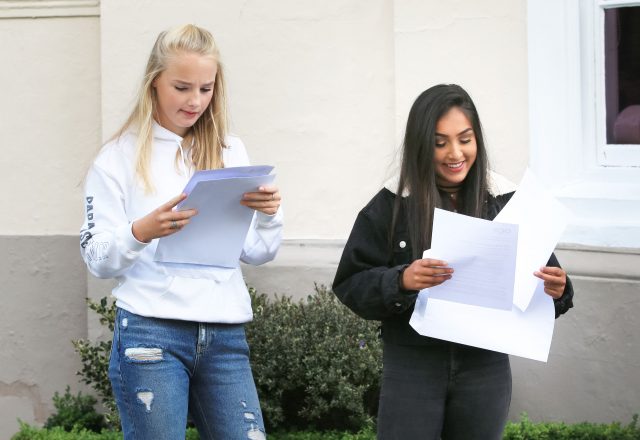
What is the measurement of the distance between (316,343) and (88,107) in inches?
78.2

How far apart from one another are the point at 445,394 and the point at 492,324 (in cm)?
25

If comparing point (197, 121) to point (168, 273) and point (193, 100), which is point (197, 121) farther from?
point (168, 273)

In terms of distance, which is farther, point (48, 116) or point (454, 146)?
point (48, 116)

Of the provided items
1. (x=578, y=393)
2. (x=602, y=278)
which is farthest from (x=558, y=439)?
(x=602, y=278)

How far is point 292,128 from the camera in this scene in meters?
5.84

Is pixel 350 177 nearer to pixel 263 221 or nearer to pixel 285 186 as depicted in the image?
pixel 285 186

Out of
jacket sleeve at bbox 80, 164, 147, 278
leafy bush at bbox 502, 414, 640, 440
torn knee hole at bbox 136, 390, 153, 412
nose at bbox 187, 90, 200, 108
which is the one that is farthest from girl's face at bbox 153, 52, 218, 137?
leafy bush at bbox 502, 414, 640, 440

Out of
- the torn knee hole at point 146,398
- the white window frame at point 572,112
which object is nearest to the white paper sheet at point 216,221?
the torn knee hole at point 146,398

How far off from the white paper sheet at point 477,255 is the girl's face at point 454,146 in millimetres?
286

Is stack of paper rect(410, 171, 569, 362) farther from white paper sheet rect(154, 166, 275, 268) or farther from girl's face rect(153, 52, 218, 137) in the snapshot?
girl's face rect(153, 52, 218, 137)

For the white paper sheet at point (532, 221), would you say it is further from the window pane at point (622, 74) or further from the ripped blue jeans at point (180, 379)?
the window pane at point (622, 74)

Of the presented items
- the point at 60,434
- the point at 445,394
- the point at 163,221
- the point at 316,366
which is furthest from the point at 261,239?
the point at 60,434

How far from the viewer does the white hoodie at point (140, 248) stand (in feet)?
10.9

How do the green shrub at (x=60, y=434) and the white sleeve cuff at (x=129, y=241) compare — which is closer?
the white sleeve cuff at (x=129, y=241)
